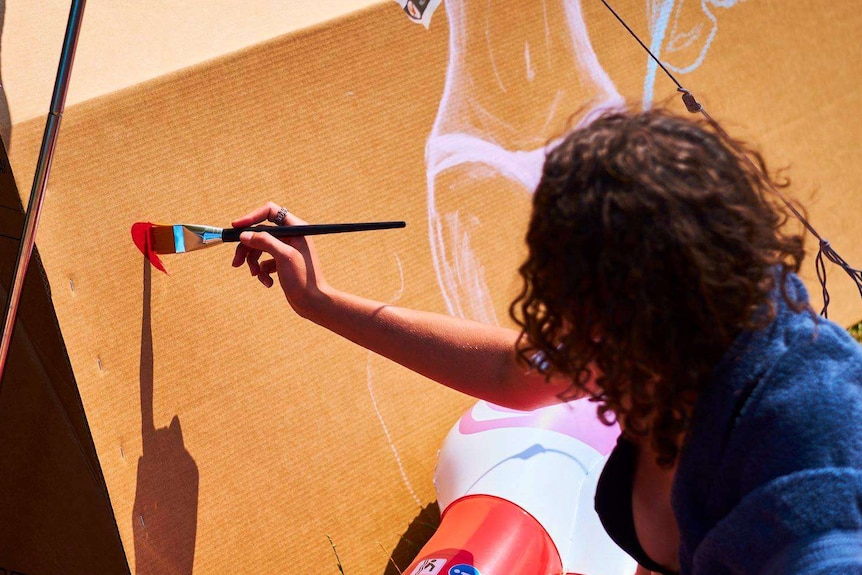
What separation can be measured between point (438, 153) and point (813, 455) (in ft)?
2.71

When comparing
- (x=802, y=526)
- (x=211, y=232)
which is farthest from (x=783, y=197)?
(x=211, y=232)

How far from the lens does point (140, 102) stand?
102 centimetres

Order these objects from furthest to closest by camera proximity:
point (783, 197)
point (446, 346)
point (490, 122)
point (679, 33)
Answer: point (679, 33) < point (490, 122) < point (446, 346) < point (783, 197)

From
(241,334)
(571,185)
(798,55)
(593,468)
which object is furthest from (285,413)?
(798,55)

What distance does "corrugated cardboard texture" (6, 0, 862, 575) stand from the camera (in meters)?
1.00

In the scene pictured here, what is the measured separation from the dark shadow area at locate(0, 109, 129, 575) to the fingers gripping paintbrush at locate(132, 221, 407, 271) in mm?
148

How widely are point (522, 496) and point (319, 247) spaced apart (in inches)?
18.6

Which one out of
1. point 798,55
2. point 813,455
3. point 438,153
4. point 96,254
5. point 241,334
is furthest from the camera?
point 798,55

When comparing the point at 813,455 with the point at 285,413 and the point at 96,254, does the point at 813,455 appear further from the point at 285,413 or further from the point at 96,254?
the point at 96,254

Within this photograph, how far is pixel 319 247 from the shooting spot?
118 cm

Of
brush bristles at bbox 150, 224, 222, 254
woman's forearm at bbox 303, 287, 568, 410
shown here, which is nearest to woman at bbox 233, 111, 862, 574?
woman's forearm at bbox 303, 287, 568, 410

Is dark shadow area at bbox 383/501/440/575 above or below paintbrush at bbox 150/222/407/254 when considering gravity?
below

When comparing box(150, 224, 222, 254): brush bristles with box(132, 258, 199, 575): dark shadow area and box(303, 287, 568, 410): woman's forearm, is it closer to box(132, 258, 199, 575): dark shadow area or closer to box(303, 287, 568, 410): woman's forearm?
box(132, 258, 199, 575): dark shadow area

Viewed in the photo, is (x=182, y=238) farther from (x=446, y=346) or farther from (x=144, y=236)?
(x=446, y=346)
